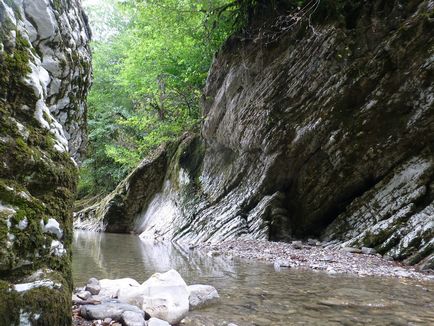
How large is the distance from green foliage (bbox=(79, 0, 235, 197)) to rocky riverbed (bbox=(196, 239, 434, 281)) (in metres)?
9.07

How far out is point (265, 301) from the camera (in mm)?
5426

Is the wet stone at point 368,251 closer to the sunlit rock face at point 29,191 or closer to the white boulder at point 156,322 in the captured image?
the white boulder at point 156,322

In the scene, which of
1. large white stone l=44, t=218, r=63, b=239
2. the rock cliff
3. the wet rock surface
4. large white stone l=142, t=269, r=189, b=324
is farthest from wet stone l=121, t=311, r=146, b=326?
the rock cliff

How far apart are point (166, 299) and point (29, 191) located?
213 centimetres

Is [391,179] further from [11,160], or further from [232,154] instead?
[11,160]

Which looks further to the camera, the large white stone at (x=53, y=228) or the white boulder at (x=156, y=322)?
the white boulder at (x=156, y=322)

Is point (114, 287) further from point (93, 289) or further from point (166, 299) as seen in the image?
point (166, 299)

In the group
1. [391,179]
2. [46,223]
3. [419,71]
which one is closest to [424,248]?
[391,179]

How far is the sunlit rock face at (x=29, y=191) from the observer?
Result: 293 centimetres

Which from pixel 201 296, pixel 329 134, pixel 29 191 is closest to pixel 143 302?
pixel 201 296

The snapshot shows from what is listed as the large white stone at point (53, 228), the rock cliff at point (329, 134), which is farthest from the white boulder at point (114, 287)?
the rock cliff at point (329, 134)

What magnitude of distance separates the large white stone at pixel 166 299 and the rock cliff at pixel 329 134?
5.92 m

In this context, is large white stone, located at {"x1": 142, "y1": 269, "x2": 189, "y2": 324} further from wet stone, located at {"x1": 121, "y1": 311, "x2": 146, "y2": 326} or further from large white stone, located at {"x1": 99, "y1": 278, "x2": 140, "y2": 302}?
large white stone, located at {"x1": 99, "y1": 278, "x2": 140, "y2": 302}

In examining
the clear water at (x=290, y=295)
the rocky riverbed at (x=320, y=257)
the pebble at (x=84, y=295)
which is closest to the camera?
the clear water at (x=290, y=295)
